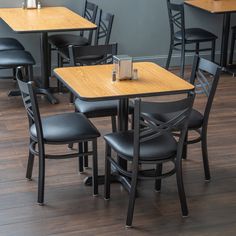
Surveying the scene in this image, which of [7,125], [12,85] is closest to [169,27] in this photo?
[12,85]

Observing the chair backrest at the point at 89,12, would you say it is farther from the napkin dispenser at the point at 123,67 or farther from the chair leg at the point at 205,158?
the chair leg at the point at 205,158

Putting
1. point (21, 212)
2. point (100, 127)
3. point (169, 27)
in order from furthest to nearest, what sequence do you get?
point (169, 27), point (100, 127), point (21, 212)

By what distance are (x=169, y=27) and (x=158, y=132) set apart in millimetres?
3785

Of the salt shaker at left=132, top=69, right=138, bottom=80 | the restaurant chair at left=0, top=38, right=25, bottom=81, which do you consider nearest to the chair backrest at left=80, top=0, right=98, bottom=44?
the restaurant chair at left=0, top=38, right=25, bottom=81

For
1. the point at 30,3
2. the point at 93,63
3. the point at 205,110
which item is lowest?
the point at 205,110

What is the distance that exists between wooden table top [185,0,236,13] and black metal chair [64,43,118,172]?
214cm

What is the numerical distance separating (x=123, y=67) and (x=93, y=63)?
28.3 inches

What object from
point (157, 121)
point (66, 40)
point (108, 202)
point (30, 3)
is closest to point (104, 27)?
point (66, 40)

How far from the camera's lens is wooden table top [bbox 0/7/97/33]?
17.1ft

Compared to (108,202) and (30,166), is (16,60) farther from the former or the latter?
(108,202)

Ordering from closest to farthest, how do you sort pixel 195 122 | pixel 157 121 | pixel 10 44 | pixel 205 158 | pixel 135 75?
pixel 157 121 → pixel 135 75 → pixel 195 122 → pixel 205 158 → pixel 10 44

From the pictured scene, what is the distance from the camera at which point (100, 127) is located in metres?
4.95

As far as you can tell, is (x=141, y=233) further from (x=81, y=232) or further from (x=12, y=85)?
(x=12, y=85)

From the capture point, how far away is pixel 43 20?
551cm
